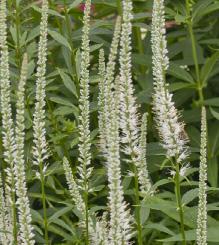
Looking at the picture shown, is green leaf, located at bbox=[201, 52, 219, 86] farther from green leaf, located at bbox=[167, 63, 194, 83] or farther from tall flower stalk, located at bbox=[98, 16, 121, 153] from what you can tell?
tall flower stalk, located at bbox=[98, 16, 121, 153]

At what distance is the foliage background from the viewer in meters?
5.11

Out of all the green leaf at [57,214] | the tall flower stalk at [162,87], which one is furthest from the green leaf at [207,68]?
the tall flower stalk at [162,87]

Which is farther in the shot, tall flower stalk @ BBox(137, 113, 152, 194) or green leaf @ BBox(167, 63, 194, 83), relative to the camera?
green leaf @ BBox(167, 63, 194, 83)

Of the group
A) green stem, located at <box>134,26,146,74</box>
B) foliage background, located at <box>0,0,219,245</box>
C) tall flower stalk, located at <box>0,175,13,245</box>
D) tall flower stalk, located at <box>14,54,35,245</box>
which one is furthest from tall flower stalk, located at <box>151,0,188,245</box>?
green stem, located at <box>134,26,146,74</box>

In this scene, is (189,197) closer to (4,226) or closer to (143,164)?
(143,164)

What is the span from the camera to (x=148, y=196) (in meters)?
4.24

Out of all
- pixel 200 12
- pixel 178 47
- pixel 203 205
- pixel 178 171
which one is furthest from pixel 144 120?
pixel 178 47

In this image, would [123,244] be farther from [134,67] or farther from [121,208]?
[134,67]

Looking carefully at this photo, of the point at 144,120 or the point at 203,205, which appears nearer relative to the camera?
the point at 203,205

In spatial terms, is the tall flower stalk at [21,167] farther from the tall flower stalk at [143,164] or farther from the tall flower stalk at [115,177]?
the tall flower stalk at [143,164]

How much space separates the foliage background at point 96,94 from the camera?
16.8 feet

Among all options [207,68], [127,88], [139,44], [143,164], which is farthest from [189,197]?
[139,44]

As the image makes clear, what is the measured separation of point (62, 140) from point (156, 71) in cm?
193

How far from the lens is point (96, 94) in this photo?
5754 millimetres
